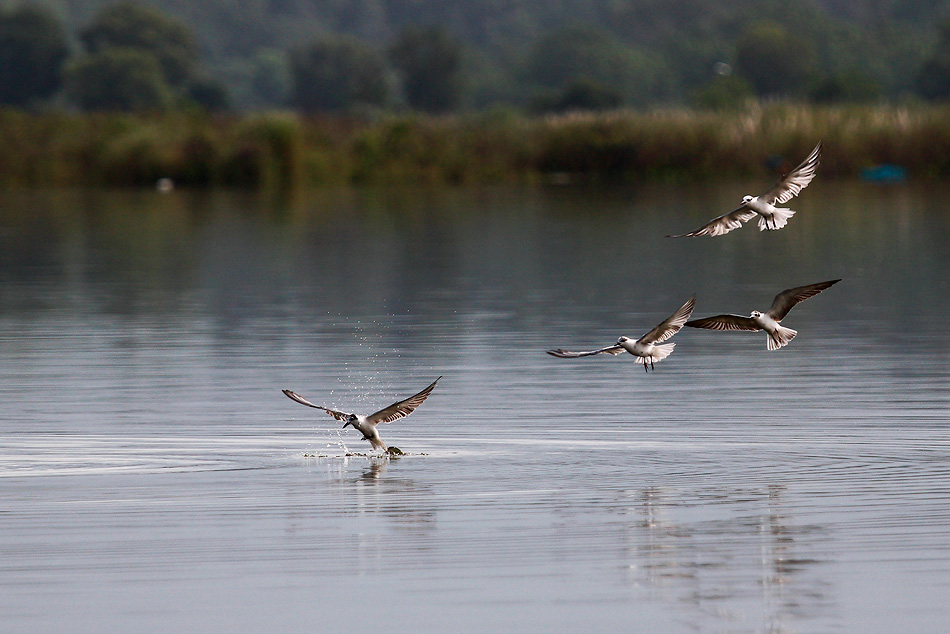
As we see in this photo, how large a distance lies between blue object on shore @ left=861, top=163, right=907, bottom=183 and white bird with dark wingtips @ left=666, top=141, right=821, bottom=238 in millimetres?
43471

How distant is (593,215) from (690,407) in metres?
25.9

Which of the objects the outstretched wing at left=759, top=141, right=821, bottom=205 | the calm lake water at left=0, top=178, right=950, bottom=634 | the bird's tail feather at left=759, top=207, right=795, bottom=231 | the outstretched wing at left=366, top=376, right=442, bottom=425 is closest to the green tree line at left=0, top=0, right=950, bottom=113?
the calm lake water at left=0, top=178, right=950, bottom=634

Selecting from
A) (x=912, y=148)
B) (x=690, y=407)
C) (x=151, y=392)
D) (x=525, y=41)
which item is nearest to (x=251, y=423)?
(x=151, y=392)

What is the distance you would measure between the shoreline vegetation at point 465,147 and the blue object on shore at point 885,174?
27cm

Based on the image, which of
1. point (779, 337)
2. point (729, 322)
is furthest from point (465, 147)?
point (729, 322)

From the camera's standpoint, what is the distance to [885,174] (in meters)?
52.3

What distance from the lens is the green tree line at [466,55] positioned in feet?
430

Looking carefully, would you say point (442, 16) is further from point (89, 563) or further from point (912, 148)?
point (89, 563)

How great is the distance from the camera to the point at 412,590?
7.39 meters

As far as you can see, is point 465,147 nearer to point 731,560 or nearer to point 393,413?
point 393,413

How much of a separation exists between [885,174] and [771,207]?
44.4 meters

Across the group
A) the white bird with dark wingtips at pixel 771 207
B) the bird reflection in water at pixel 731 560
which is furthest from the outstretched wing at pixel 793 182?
the bird reflection in water at pixel 731 560

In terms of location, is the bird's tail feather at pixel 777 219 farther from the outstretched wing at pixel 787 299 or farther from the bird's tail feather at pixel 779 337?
the bird's tail feather at pixel 779 337

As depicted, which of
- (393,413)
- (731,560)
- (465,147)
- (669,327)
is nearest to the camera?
(731,560)
